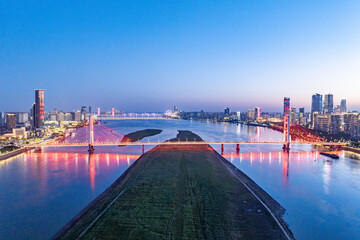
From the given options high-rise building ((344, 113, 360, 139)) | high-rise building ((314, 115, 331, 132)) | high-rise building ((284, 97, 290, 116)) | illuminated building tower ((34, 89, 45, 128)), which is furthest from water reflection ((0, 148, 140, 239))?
high-rise building ((314, 115, 331, 132))

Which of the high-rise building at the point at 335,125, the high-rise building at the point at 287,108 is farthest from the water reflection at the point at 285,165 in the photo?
the high-rise building at the point at 335,125

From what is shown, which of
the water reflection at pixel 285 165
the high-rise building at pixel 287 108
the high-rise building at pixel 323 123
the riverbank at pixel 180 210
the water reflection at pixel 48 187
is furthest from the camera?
the high-rise building at pixel 323 123

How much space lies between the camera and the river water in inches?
293

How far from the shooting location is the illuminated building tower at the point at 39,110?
147 ft

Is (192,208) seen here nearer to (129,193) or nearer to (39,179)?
(129,193)

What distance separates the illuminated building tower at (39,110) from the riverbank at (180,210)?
41.4 meters

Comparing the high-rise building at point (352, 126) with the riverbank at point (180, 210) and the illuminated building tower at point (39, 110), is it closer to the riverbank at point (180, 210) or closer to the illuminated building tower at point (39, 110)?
the riverbank at point (180, 210)

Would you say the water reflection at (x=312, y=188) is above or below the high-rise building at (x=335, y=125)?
below

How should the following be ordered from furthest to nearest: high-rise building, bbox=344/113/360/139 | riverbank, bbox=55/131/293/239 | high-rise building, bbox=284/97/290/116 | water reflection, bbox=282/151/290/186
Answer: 1. high-rise building, bbox=344/113/360/139
2. high-rise building, bbox=284/97/290/116
3. water reflection, bbox=282/151/290/186
4. riverbank, bbox=55/131/293/239

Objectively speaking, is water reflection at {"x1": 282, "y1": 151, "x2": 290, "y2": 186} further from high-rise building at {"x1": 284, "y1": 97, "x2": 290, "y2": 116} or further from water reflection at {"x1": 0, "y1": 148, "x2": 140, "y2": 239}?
water reflection at {"x1": 0, "y1": 148, "x2": 140, "y2": 239}

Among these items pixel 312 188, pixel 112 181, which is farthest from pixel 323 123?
pixel 112 181

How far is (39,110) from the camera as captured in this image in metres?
45.6

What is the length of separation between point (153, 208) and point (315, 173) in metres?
11.3

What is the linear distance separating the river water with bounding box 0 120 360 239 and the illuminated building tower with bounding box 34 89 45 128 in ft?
99.1
